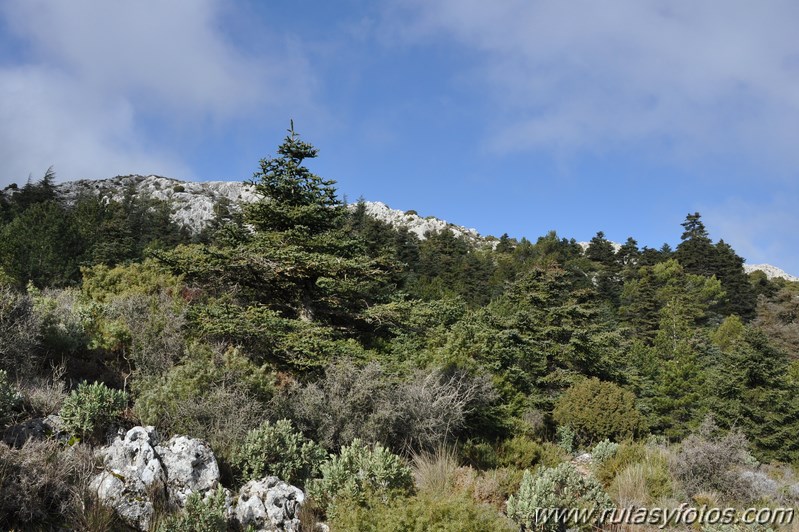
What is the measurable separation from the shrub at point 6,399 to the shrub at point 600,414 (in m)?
12.8

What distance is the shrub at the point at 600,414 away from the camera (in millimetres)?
12805

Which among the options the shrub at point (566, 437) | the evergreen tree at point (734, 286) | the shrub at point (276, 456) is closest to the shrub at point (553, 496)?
the shrub at point (276, 456)

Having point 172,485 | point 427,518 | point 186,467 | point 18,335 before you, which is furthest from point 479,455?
point 18,335

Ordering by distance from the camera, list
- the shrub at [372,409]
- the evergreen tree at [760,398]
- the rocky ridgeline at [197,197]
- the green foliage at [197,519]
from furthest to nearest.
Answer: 1. the rocky ridgeline at [197,197]
2. the evergreen tree at [760,398]
3. the shrub at [372,409]
4. the green foliage at [197,519]

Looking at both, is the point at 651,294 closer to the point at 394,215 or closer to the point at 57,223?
the point at 57,223

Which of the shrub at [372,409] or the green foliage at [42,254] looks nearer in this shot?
the shrub at [372,409]

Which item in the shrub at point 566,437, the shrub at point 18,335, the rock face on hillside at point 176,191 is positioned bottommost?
the shrub at point 566,437

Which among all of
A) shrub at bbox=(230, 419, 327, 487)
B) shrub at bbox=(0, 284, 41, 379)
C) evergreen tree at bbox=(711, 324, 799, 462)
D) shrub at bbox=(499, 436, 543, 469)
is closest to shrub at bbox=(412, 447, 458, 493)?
shrub at bbox=(230, 419, 327, 487)

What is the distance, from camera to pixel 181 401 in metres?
6.54

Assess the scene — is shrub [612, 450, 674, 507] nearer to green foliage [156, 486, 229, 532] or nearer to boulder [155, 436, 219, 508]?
green foliage [156, 486, 229, 532]

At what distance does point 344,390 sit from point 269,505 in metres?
3.08

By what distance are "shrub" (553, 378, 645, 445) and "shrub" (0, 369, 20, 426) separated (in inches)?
504

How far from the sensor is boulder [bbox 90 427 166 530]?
184 inches

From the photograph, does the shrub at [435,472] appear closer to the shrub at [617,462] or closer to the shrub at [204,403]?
the shrub at [204,403]
